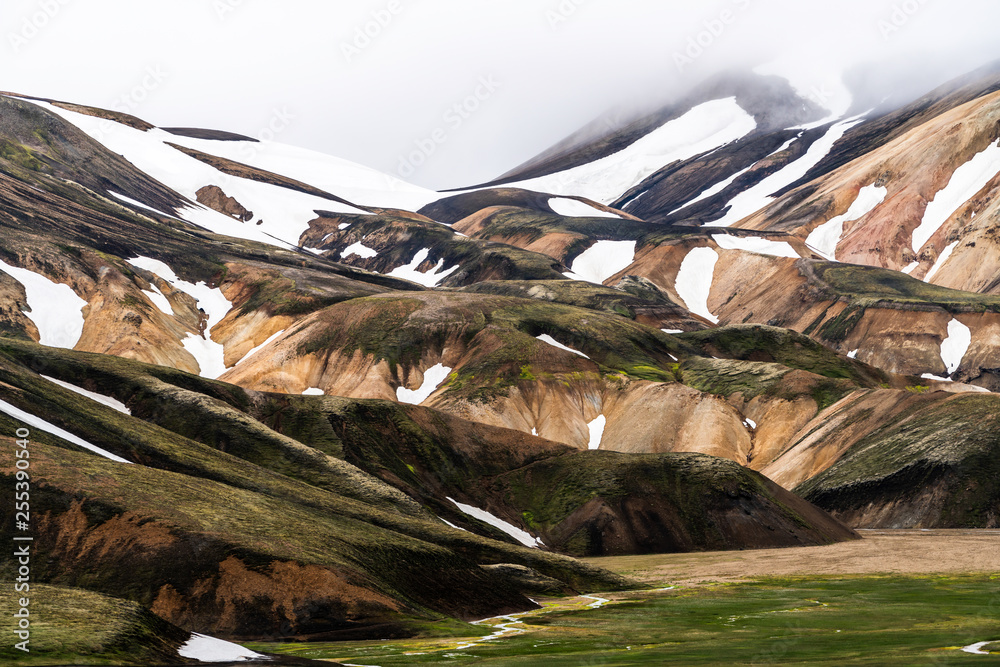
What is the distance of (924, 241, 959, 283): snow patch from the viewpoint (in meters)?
195

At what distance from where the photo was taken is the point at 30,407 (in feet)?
172

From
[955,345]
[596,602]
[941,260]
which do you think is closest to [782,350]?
[955,345]

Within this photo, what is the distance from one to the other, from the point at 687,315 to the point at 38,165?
12169cm

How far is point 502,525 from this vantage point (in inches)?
3246

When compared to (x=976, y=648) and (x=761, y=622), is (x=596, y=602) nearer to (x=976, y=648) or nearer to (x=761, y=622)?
(x=761, y=622)

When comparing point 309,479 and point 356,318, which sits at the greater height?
point 356,318

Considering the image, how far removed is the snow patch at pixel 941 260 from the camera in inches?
7662

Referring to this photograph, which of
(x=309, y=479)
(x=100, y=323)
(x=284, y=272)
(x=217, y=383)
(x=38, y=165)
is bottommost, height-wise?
(x=309, y=479)

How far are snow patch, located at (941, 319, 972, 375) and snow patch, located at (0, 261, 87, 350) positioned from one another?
436 feet

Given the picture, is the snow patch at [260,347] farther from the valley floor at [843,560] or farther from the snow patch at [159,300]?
the valley floor at [843,560]

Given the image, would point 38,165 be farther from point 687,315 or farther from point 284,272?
point 687,315

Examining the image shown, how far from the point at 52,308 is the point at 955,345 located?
139 m

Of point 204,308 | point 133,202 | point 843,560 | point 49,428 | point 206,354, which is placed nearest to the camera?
point 49,428

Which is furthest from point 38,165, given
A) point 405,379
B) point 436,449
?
point 436,449
